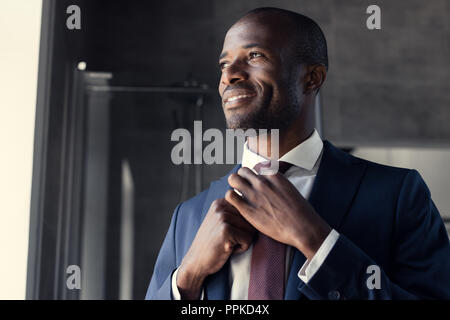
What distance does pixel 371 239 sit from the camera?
1.78 ft

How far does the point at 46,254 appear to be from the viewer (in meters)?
0.84

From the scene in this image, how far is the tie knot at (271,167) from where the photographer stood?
1.97ft

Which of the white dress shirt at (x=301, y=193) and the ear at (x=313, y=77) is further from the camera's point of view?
the ear at (x=313, y=77)

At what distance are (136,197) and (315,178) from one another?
0.67m

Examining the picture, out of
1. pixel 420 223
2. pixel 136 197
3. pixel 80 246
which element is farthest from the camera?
pixel 136 197

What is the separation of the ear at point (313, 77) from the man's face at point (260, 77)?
17 millimetres

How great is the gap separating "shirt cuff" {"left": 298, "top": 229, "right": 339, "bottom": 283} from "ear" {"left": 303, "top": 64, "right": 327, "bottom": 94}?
199 mm

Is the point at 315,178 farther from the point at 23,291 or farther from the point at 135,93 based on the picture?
the point at 135,93

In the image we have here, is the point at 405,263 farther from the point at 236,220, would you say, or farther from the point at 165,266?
the point at 165,266

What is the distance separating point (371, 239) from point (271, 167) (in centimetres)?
14

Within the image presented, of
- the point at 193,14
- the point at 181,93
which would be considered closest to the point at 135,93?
the point at 181,93
